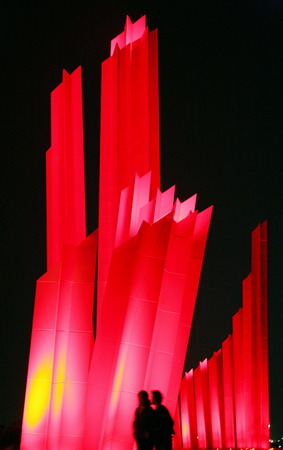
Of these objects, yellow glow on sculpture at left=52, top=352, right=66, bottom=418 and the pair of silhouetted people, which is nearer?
the pair of silhouetted people

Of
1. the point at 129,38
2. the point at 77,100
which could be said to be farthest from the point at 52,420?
the point at 129,38

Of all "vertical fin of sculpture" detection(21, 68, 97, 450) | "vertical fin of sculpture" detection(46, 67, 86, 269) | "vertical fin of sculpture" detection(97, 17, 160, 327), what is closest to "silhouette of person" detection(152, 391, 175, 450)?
"vertical fin of sculpture" detection(21, 68, 97, 450)

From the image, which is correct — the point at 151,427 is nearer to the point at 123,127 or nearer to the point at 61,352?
the point at 61,352

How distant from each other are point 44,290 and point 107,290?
36.1 inches

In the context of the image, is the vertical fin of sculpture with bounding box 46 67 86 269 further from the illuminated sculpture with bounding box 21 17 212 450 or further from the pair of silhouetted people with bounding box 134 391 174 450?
the pair of silhouetted people with bounding box 134 391 174 450

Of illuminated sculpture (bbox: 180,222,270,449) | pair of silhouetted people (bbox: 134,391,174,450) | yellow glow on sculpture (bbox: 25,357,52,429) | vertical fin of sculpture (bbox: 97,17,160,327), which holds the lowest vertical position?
pair of silhouetted people (bbox: 134,391,174,450)

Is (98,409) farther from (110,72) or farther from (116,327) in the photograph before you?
(110,72)

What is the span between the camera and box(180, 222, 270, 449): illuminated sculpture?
2050cm

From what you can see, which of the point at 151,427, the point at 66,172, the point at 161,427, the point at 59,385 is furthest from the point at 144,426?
the point at 66,172

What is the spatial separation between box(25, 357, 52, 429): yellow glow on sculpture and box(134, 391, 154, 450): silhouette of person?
2816 mm

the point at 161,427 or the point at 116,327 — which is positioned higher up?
the point at 116,327

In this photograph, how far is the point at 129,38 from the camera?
43.5ft

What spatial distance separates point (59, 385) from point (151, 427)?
2.91 m

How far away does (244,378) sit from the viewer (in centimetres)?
2080
